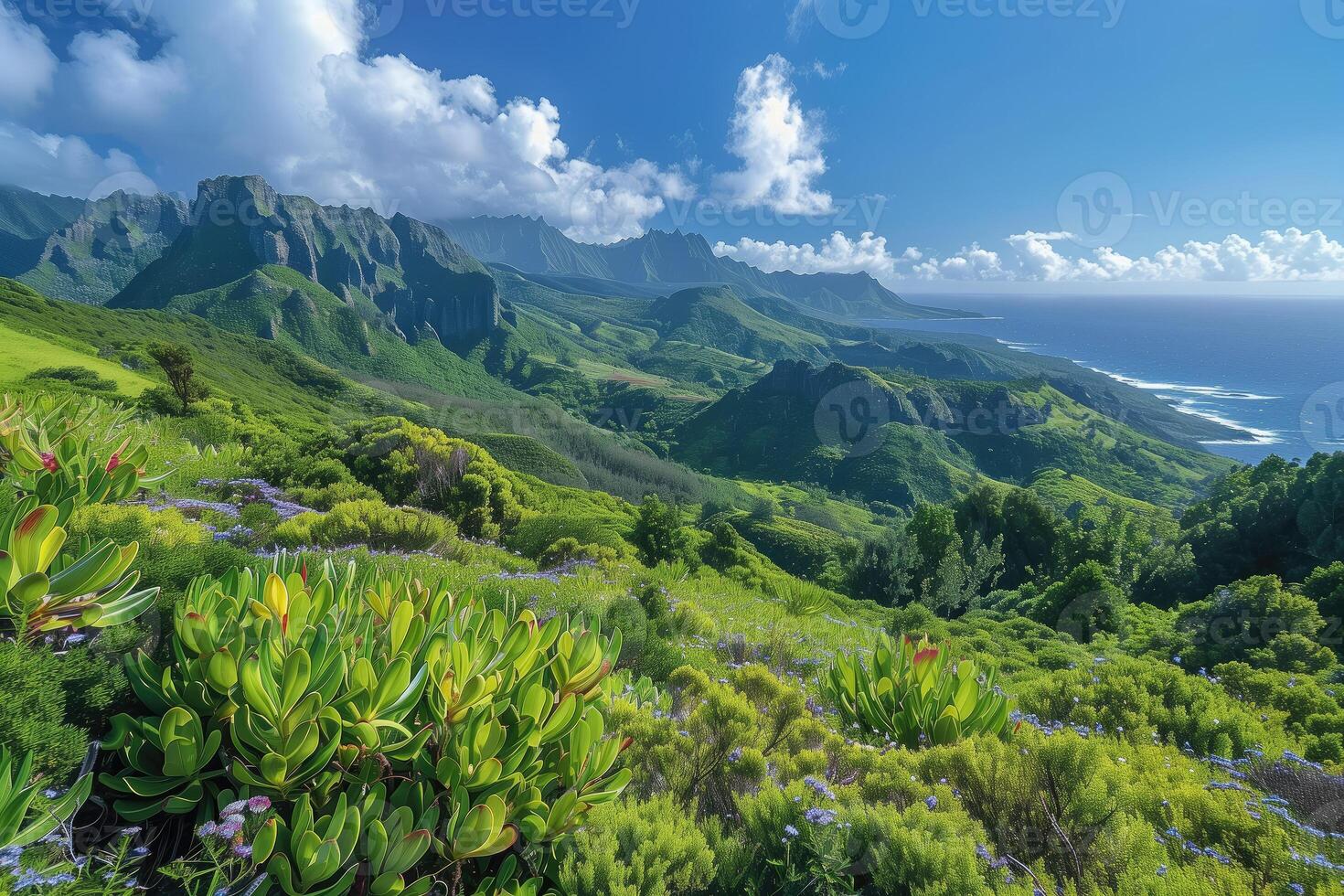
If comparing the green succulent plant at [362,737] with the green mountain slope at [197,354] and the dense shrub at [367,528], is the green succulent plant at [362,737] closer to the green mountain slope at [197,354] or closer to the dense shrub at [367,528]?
the dense shrub at [367,528]

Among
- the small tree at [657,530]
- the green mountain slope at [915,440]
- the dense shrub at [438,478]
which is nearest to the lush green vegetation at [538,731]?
the dense shrub at [438,478]

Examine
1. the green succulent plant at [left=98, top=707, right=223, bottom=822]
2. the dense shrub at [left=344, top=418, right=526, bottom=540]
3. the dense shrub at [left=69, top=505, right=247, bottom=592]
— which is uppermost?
the dense shrub at [left=69, top=505, right=247, bottom=592]

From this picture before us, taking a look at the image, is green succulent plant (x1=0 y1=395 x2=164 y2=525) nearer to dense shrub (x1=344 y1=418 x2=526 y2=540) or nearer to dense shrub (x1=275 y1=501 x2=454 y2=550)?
dense shrub (x1=275 y1=501 x2=454 y2=550)

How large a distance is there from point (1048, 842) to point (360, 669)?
277 cm

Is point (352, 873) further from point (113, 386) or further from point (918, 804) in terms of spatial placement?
point (113, 386)

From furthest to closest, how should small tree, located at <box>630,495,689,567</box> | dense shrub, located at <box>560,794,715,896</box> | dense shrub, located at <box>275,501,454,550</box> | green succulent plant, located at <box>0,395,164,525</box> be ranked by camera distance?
1. small tree, located at <box>630,495,689,567</box>
2. dense shrub, located at <box>275,501,454,550</box>
3. green succulent plant, located at <box>0,395,164,525</box>
4. dense shrub, located at <box>560,794,715,896</box>

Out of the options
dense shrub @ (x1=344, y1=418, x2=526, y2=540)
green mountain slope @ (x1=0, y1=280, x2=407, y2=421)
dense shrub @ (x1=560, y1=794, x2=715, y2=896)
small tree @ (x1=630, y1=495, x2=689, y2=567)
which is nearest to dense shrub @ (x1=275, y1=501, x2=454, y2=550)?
dense shrub @ (x1=344, y1=418, x2=526, y2=540)

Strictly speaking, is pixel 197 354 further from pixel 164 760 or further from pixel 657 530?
pixel 164 760

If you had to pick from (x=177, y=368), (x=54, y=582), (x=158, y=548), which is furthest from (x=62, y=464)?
(x=177, y=368)

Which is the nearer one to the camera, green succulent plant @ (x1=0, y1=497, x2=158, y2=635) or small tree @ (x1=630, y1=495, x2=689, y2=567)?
green succulent plant @ (x1=0, y1=497, x2=158, y2=635)

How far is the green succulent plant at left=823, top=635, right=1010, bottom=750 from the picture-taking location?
332 centimetres

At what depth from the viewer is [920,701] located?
334 cm

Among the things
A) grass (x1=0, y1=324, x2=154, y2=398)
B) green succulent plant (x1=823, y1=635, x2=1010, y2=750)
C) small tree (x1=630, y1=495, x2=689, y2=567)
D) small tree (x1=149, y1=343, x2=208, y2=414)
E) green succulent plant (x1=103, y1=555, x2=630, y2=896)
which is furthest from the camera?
grass (x1=0, y1=324, x2=154, y2=398)

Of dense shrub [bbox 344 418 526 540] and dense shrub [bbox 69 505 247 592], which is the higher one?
dense shrub [bbox 69 505 247 592]
